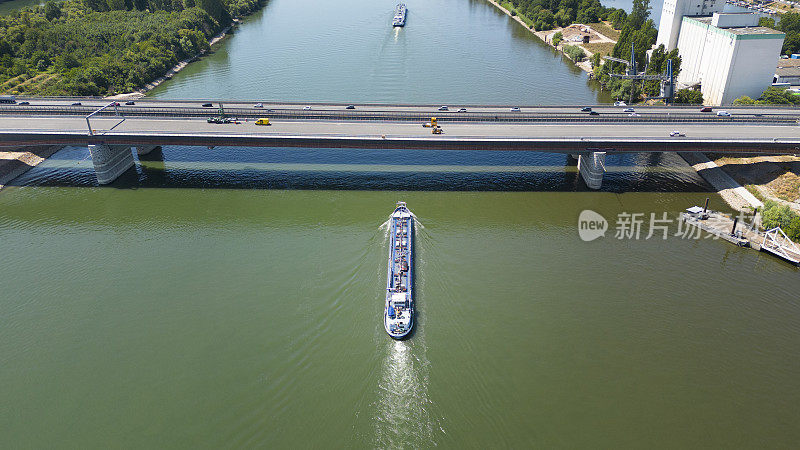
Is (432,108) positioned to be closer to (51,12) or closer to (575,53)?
(575,53)

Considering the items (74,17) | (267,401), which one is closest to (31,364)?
(267,401)

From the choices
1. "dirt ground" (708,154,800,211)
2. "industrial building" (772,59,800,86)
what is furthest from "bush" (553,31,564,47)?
"dirt ground" (708,154,800,211)

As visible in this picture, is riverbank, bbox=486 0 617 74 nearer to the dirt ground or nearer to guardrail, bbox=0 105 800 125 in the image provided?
guardrail, bbox=0 105 800 125

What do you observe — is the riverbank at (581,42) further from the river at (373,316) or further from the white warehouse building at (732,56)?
the river at (373,316)

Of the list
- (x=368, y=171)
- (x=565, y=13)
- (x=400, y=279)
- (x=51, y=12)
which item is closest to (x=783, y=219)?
(x=400, y=279)

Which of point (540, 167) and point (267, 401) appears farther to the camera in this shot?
point (540, 167)

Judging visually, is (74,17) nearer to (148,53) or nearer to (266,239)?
(148,53)

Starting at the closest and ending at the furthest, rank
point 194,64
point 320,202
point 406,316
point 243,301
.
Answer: point 406,316 < point 243,301 < point 320,202 < point 194,64
